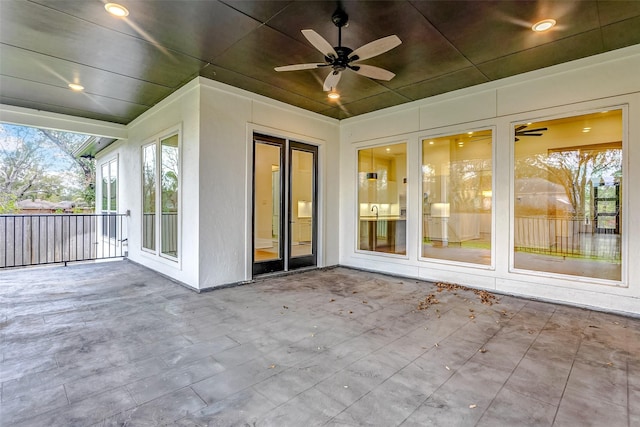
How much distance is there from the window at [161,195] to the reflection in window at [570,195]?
5757 millimetres

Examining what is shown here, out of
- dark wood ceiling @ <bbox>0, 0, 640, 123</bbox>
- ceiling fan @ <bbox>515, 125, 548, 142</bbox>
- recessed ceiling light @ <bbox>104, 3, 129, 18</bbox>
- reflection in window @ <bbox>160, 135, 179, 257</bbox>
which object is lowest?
reflection in window @ <bbox>160, 135, 179, 257</bbox>

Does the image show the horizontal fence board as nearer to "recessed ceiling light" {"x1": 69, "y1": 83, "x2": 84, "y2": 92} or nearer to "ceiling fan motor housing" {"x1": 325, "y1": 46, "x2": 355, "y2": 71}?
"recessed ceiling light" {"x1": 69, "y1": 83, "x2": 84, "y2": 92}

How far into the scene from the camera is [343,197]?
6.96 metres

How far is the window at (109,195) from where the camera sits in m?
8.74

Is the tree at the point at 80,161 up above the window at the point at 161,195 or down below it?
above

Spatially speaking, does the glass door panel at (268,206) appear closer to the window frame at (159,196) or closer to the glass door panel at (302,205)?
the glass door panel at (302,205)

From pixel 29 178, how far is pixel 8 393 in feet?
49.2

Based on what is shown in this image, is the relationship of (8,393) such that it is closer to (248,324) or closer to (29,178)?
(248,324)

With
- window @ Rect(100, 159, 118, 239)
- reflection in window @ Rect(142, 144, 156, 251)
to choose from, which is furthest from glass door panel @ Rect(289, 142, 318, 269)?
window @ Rect(100, 159, 118, 239)

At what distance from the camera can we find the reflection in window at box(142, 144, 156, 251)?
6.26 metres

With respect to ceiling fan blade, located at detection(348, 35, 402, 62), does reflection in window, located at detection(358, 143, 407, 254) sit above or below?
below

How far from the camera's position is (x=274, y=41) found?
142 inches

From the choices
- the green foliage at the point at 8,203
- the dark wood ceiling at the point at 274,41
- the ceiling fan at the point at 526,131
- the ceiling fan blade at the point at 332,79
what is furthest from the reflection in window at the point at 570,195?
the green foliage at the point at 8,203

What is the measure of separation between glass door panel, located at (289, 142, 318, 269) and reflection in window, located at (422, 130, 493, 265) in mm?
2259
